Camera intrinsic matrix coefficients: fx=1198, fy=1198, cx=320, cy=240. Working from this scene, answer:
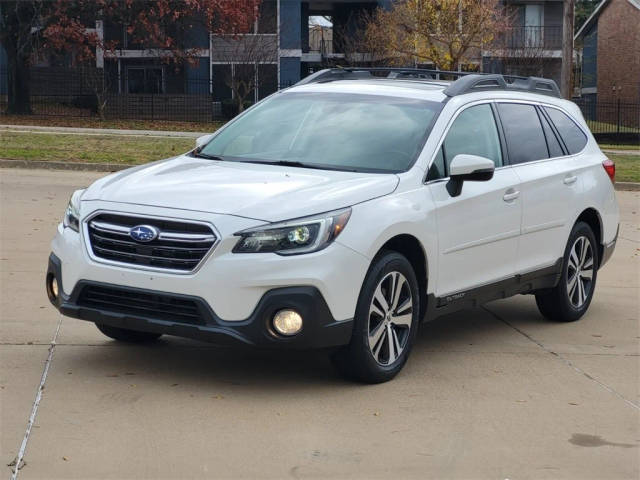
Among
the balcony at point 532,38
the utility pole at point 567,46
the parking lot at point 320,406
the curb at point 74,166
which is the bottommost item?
the parking lot at point 320,406

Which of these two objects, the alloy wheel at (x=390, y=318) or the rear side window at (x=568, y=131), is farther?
the rear side window at (x=568, y=131)

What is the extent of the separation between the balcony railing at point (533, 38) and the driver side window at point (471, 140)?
3950 centimetres

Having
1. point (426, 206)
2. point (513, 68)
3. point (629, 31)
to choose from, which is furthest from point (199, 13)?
point (426, 206)

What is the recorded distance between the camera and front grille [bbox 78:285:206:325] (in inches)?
246

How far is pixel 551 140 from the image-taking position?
8.86 meters

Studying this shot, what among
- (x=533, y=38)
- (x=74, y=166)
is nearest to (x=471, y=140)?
(x=74, y=166)

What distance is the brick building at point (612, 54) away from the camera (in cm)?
5559

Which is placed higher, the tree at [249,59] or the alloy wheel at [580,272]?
the tree at [249,59]

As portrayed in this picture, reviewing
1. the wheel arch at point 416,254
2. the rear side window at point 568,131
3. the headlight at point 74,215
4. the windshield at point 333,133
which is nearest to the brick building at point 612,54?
the rear side window at point 568,131

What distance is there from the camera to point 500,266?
7.89 meters

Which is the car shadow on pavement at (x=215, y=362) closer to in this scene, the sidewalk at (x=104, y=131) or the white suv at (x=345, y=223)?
the white suv at (x=345, y=223)

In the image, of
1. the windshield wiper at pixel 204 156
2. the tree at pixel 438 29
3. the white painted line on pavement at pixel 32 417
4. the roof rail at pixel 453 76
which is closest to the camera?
the white painted line on pavement at pixel 32 417

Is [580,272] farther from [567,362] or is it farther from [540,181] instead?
[567,362]

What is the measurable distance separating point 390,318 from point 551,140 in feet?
8.88
